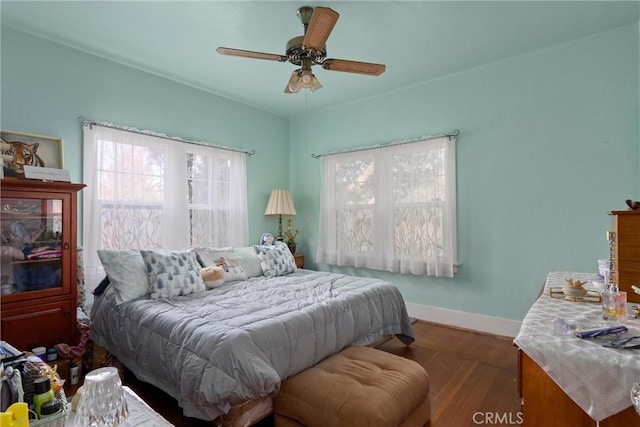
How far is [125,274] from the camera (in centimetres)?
242

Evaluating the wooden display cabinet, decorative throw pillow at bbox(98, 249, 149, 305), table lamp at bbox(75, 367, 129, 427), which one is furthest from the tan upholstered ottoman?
the wooden display cabinet

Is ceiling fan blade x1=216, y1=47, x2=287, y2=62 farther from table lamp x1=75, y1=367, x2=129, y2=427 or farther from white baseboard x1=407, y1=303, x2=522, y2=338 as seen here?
white baseboard x1=407, y1=303, x2=522, y2=338

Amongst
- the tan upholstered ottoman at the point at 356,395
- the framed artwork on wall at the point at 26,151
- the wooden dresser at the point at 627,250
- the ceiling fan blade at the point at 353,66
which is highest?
the ceiling fan blade at the point at 353,66

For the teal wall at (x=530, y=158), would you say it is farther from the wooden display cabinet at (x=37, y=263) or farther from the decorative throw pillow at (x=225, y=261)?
the wooden display cabinet at (x=37, y=263)

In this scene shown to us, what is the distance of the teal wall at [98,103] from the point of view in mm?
2562

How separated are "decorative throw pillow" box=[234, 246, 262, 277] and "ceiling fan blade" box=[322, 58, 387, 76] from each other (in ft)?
6.27

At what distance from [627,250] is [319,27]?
189 centimetres

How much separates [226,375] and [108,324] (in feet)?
4.34

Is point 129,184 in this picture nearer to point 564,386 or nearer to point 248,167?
point 248,167

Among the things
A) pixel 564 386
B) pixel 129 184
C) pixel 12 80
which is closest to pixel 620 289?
pixel 564 386

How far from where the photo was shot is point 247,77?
347 centimetres

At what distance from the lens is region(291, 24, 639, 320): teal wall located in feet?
8.84

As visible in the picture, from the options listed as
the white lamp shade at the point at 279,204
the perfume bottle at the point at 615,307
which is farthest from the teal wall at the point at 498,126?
the perfume bottle at the point at 615,307

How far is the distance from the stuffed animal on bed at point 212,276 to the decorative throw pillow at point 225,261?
15cm
